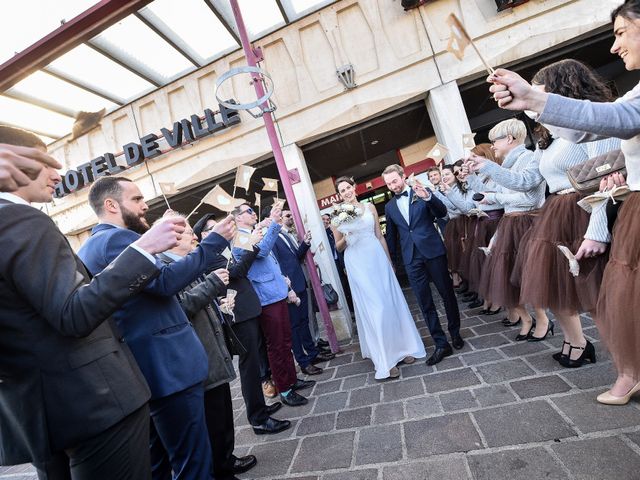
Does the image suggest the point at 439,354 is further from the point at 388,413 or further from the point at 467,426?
the point at 467,426

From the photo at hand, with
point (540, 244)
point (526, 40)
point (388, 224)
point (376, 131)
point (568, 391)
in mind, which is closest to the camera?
point (568, 391)

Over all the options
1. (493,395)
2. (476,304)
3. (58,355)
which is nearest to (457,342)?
(493,395)

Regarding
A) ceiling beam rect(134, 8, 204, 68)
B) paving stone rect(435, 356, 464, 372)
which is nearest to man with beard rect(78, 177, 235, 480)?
paving stone rect(435, 356, 464, 372)

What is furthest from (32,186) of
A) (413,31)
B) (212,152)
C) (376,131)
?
(376,131)

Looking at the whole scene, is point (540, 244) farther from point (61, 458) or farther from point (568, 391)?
point (61, 458)

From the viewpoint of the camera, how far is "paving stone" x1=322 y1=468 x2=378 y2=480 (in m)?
2.10

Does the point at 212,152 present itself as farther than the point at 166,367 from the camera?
Yes

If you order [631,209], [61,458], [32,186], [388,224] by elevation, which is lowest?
[61,458]

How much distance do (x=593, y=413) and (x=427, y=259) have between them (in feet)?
6.66

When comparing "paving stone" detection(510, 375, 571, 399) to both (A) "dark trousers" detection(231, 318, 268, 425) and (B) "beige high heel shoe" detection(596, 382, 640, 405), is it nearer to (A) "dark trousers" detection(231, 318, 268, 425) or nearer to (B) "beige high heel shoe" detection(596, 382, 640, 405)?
(B) "beige high heel shoe" detection(596, 382, 640, 405)

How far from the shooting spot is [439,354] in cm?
363

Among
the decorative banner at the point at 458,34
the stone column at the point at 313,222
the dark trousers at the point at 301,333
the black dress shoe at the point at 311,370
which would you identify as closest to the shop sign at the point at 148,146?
the stone column at the point at 313,222

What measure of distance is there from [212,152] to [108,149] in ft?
9.36

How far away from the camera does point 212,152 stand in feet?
23.2
